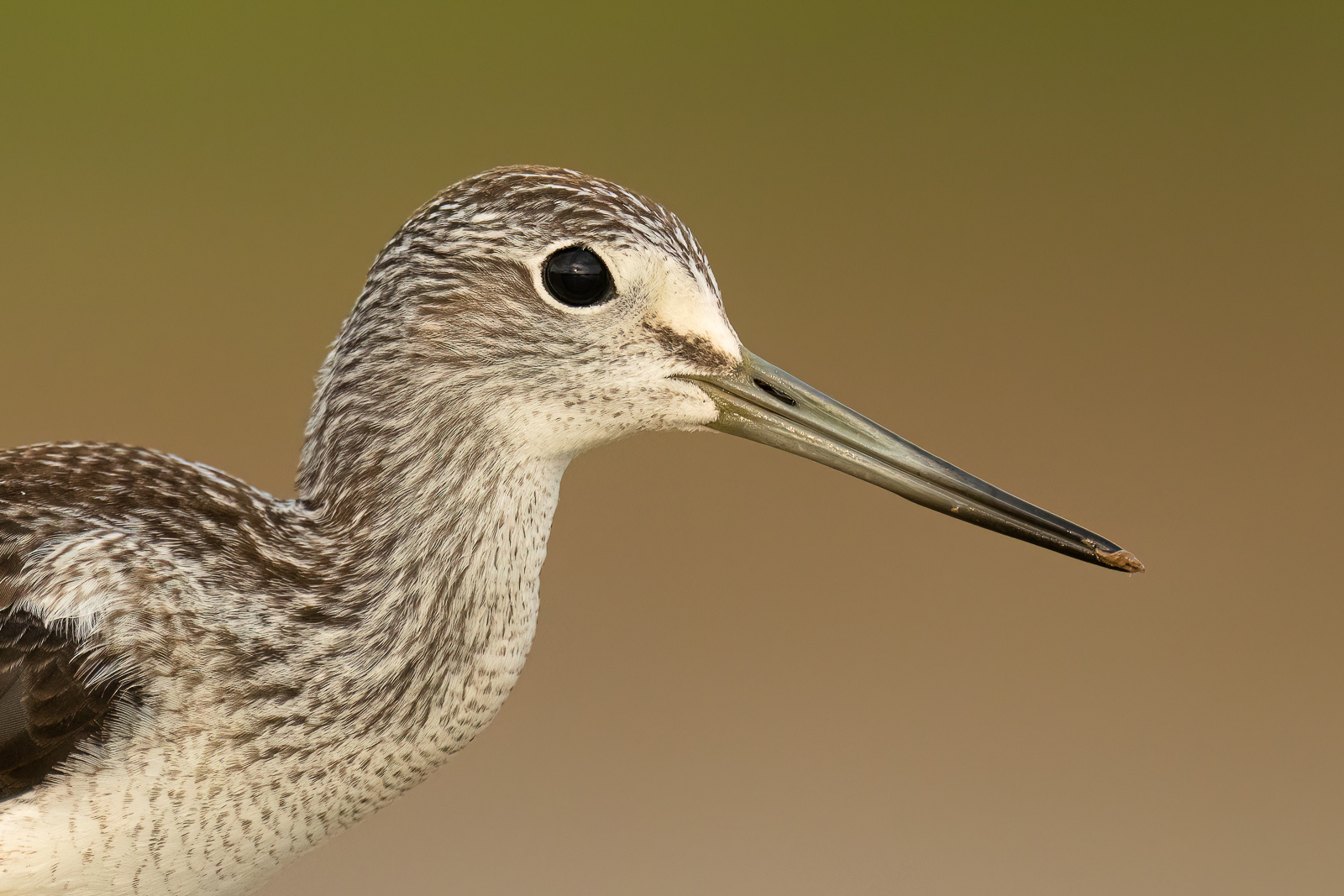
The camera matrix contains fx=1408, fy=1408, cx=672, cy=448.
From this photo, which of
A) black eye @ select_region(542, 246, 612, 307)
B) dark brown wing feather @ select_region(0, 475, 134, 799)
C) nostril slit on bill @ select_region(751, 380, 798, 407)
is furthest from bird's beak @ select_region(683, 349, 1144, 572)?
dark brown wing feather @ select_region(0, 475, 134, 799)

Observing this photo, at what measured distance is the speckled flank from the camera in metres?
1.14

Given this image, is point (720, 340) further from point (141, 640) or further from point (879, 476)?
point (141, 640)

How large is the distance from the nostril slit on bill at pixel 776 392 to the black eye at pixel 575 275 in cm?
17

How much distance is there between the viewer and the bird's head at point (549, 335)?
117cm

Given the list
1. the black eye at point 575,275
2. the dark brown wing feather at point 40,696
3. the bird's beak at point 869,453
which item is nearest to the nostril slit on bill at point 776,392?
the bird's beak at point 869,453

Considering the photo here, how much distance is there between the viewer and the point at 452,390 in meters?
1.19

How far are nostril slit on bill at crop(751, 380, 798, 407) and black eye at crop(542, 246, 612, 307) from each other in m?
0.17

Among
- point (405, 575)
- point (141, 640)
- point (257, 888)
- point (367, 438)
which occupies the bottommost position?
point (257, 888)

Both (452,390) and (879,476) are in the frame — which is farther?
(879,476)

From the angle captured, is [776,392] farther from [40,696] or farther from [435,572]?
[40,696]

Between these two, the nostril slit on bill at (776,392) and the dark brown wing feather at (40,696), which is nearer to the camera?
the dark brown wing feather at (40,696)

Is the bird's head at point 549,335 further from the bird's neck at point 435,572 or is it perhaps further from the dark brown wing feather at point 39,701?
the dark brown wing feather at point 39,701

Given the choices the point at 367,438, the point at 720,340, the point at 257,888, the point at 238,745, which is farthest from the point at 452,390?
the point at 257,888

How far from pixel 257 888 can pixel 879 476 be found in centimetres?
68
